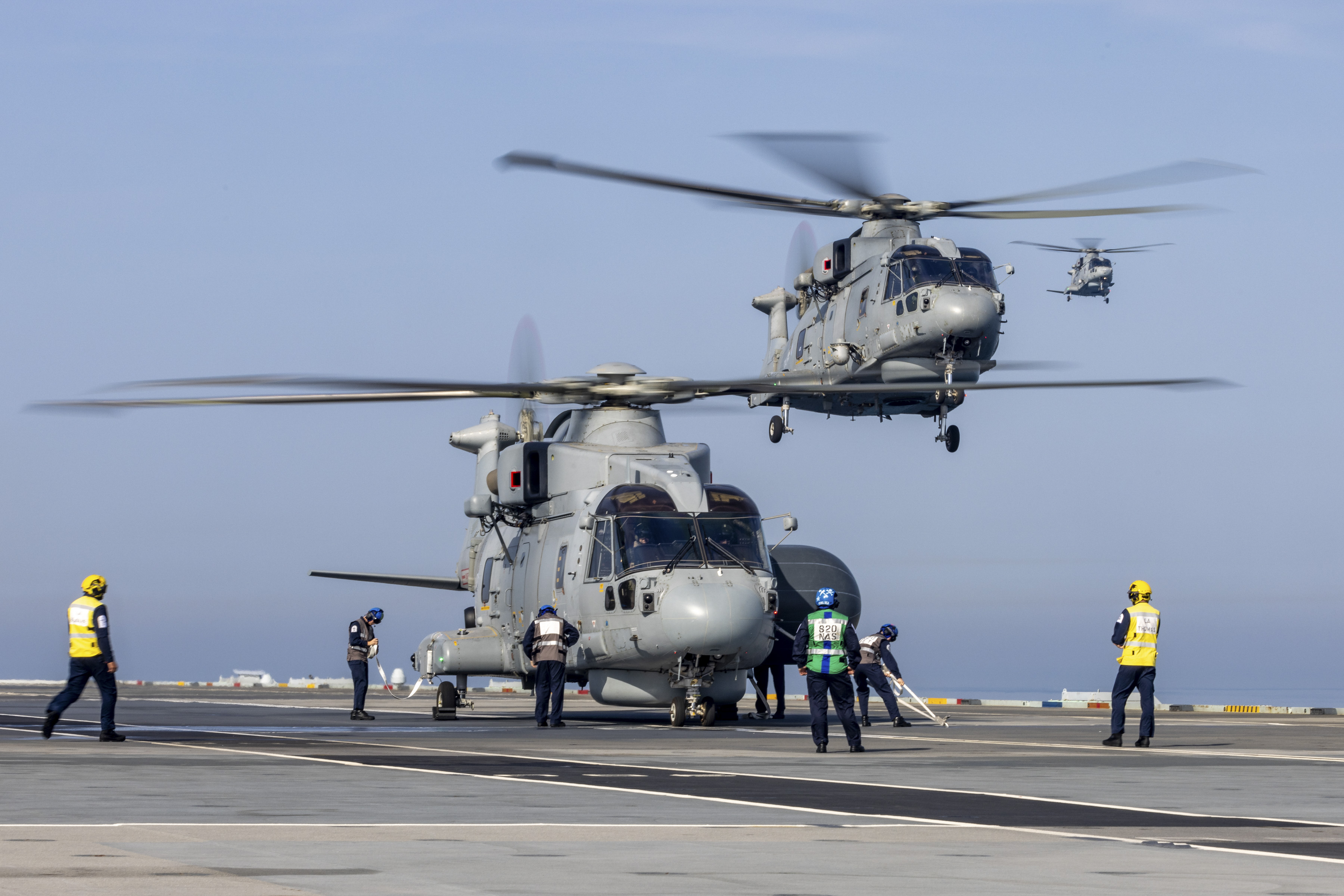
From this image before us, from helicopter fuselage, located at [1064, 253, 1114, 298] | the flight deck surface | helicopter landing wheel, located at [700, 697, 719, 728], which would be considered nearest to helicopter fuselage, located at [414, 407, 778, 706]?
helicopter landing wheel, located at [700, 697, 719, 728]

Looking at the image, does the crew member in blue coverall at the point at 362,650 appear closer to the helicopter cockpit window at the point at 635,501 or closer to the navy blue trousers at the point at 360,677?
the navy blue trousers at the point at 360,677

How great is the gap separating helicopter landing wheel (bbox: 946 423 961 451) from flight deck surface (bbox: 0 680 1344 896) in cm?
1552

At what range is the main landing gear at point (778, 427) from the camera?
38188mm

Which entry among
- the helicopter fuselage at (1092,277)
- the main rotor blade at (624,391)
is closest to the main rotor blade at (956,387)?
the main rotor blade at (624,391)

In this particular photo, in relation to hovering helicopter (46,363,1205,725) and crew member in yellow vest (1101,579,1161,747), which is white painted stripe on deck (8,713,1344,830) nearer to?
crew member in yellow vest (1101,579,1161,747)

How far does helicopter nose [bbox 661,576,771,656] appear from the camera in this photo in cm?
2286

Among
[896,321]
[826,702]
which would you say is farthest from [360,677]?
[896,321]

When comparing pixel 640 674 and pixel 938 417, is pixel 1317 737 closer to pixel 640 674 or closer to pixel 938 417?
pixel 640 674

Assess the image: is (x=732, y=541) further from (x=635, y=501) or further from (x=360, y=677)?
(x=360, y=677)

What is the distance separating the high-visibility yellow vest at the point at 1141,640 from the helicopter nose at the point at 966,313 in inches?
549

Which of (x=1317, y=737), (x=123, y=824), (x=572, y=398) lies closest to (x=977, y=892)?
(x=123, y=824)

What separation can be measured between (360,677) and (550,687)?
155 inches

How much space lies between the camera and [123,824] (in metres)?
9.57

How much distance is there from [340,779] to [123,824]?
3.56 m
